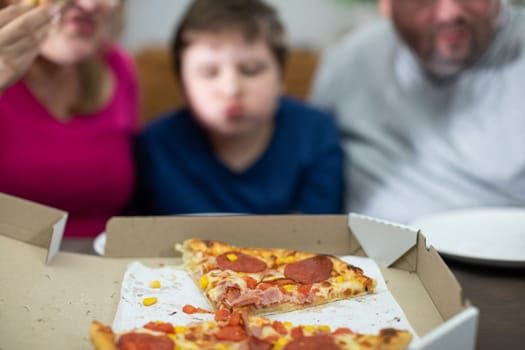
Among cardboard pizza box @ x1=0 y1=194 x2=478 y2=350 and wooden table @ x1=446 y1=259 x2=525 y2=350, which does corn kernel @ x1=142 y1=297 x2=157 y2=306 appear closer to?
cardboard pizza box @ x1=0 y1=194 x2=478 y2=350

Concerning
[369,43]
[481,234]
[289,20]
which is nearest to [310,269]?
[481,234]

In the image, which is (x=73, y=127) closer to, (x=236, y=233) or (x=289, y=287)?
(x=236, y=233)

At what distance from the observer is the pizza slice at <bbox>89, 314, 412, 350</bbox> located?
701 millimetres

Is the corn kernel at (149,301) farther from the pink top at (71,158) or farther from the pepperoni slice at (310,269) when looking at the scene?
the pink top at (71,158)

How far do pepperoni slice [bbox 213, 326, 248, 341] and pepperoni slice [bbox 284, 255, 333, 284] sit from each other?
16 centimetres

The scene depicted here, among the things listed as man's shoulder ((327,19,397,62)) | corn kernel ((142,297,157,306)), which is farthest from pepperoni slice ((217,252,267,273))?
man's shoulder ((327,19,397,62))

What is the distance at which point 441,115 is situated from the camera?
1476 millimetres

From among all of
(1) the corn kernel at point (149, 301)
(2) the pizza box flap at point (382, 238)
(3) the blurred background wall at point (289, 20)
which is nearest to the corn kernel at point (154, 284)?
(1) the corn kernel at point (149, 301)

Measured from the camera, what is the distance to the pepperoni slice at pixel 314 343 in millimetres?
698

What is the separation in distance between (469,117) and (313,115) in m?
0.41

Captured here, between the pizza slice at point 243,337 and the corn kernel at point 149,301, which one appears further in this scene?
the corn kernel at point 149,301

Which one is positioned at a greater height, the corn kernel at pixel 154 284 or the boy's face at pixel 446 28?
the boy's face at pixel 446 28

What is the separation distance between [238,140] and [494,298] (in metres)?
0.87

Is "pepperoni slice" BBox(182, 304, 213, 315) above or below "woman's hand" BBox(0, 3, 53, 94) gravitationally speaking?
below
